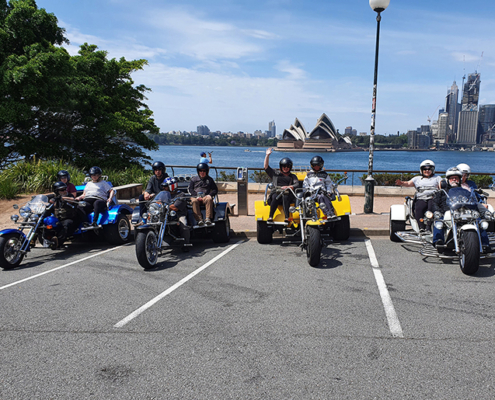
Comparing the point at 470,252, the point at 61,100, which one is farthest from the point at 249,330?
the point at 61,100

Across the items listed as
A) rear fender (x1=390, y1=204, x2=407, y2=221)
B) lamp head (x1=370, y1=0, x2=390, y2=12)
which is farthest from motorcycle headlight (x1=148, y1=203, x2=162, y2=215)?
lamp head (x1=370, y1=0, x2=390, y2=12)

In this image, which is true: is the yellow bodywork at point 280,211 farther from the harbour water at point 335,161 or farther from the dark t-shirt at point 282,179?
the harbour water at point 335,161

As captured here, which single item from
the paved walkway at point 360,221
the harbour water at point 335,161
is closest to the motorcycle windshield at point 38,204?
the paved walkway at point 360,221

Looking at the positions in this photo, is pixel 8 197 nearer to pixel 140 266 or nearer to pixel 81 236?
pixel 81 236

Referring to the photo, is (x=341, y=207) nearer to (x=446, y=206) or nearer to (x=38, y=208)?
(x=446, y=206)

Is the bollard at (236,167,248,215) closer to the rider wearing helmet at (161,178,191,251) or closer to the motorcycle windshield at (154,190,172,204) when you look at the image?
the rider wearing helmet at (161,178,191,251)

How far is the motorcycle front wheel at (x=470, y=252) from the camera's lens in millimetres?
5609

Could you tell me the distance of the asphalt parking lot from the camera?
3.05 m

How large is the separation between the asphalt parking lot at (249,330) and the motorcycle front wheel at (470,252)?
0.19 meters

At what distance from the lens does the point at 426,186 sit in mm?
7723

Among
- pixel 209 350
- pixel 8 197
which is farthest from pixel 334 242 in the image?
pixel 8 197

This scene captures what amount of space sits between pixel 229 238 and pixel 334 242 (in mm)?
2200

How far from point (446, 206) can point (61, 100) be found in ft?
47.5

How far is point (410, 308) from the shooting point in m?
4.60
